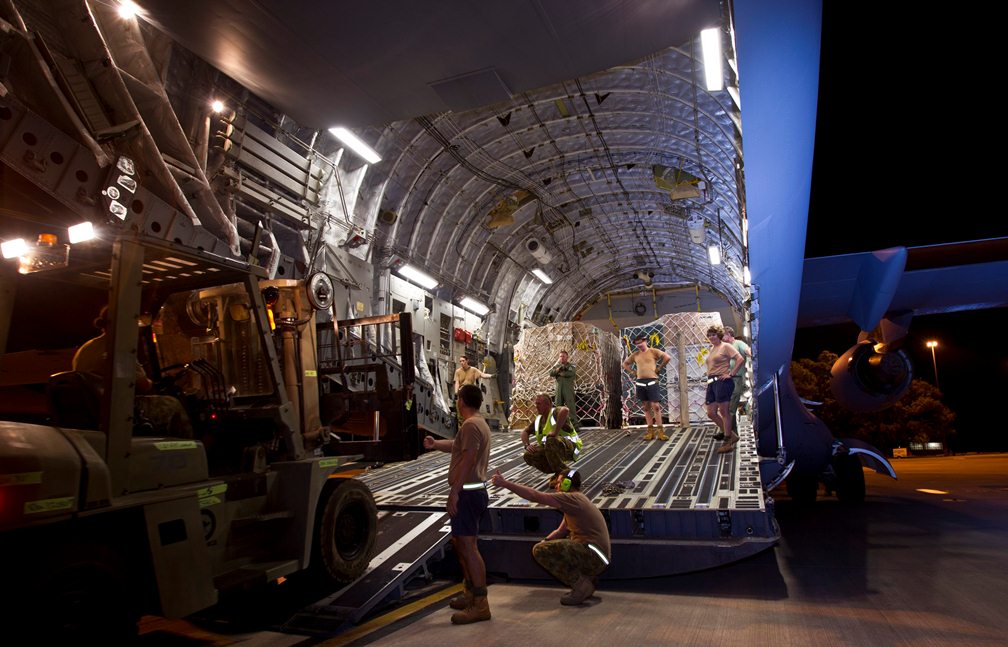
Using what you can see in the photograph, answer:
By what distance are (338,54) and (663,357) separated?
7.27m

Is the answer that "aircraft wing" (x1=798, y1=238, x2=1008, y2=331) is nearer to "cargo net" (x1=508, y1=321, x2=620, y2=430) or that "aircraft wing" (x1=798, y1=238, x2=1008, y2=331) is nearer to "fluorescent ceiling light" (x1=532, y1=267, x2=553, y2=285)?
"cargo net" (x1=508, y1=321, x2=620, y2=430)

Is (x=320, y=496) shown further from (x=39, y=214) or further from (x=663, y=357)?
(x=663, y=357)

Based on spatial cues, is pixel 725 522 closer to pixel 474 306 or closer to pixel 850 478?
pixel 850 478

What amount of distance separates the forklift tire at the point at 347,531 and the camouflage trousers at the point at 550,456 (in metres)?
2.17

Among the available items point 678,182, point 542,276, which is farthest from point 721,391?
point 542,276

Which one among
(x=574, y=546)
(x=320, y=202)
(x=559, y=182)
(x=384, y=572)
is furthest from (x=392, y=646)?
(x=559, y=182)

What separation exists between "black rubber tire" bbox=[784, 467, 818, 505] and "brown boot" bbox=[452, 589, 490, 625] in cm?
798

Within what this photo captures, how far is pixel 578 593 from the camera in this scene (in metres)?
4.65

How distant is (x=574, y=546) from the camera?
4.66 metres

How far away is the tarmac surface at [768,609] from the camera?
381 centimetres

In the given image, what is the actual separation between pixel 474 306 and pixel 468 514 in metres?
14.4

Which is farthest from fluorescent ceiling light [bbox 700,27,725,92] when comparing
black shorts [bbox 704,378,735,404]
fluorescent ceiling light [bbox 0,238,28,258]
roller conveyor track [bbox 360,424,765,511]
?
fluorescent ceiling light [bbox 0,238,28,258]

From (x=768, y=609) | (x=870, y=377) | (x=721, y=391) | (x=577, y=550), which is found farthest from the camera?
(x=870, y=377)

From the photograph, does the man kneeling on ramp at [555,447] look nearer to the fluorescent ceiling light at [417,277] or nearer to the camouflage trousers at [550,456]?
the camouflage trousers at [550,456]
